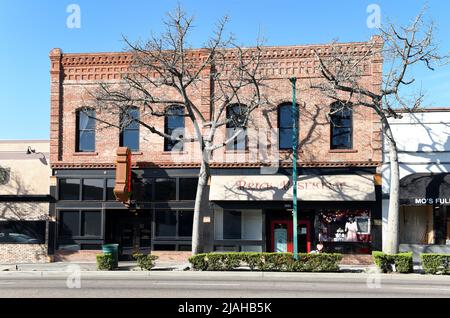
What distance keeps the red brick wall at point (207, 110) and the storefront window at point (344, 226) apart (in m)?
2.28

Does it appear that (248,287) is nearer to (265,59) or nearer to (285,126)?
(285,126)

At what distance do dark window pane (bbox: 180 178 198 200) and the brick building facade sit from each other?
0.16ft

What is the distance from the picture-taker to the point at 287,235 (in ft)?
79.9

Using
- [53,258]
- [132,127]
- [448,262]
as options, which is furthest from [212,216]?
[448,262]

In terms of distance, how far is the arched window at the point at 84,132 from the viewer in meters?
25.9

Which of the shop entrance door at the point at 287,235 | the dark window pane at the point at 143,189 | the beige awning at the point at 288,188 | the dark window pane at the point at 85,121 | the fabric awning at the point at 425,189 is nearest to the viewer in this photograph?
the fabric awning at the point at 425,189

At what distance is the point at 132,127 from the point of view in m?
25.6

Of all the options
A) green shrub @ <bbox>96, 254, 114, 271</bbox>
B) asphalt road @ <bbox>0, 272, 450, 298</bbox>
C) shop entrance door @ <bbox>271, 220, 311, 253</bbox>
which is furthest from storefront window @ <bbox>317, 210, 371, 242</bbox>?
green shrub @ <bbox>96, 254, 114, 271</bbox>

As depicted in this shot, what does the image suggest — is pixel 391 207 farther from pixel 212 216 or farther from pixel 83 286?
pixel 83 286

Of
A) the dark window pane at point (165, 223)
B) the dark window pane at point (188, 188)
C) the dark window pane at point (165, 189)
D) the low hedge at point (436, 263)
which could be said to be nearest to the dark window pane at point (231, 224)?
the dark window pane at point (188, 188)

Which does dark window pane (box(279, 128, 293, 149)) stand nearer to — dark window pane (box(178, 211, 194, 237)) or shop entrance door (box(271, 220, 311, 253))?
shop entrance door (box(271, 220, 311, 253))

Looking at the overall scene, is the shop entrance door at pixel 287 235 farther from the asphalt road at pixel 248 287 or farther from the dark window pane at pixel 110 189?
the dark window pane at pixel 110 189

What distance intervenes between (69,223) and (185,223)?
581cm

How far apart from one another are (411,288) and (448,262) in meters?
5.23
